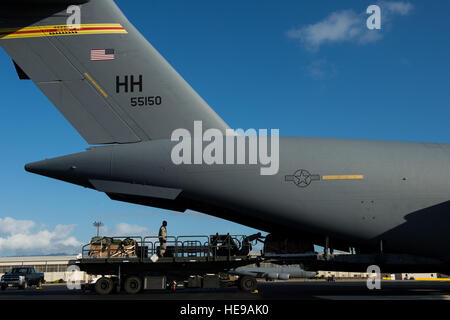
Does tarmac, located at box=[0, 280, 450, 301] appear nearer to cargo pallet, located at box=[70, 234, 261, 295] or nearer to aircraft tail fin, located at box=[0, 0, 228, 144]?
cargo pallet, located at box=[70, 234, 261, 295]

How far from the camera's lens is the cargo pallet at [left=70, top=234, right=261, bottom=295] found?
1065 centimetres

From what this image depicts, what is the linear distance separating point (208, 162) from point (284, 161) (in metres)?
1.73

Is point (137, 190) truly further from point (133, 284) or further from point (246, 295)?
point (246, 295)

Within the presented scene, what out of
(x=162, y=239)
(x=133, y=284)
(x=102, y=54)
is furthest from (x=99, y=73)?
(x=133, y=284)

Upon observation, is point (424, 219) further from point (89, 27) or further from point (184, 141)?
point (89, 27)

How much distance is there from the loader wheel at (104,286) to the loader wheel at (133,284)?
44cm

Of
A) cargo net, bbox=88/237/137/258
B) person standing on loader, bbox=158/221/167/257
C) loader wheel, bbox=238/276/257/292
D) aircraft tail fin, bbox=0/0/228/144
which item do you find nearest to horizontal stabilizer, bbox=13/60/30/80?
aircraft tail fin, bbox=0/0/228/144

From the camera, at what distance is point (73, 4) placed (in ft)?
32.6

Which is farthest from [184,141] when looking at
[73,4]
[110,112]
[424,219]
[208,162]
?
[424,219]

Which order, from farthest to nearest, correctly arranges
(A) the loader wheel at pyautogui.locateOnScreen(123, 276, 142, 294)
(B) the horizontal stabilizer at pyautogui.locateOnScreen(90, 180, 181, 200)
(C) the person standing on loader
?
1. (C) the person standing on loader
2. (A) the loader wheel at pyautogui.locateOnScreen(123, 276, 142, 294)
3. (B) the horizontal stabilizer at pyautogui.locateOnScreen(90, 180, 181, 200)

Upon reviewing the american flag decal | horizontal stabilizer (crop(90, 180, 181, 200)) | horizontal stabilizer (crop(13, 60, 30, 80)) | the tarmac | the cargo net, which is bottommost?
the tarmac

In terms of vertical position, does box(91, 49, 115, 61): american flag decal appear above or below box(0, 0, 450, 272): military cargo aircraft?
above

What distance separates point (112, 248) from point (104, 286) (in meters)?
1.03

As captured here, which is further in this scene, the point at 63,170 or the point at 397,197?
the point at 63,170
